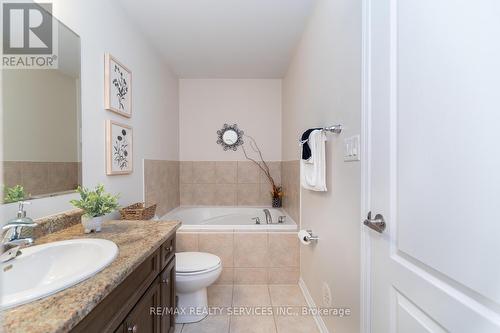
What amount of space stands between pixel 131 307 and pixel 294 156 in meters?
2.12

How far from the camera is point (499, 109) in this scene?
0.50 metres

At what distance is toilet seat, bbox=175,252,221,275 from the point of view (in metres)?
1.74

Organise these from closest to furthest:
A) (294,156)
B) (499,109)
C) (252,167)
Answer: (499,109) < (294,156) < (252,167)

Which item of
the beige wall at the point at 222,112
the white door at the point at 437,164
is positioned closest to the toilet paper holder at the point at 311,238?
the white door at the point at 437,164

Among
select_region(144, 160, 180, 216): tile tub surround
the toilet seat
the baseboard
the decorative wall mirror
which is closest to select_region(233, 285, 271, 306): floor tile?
the baseboard

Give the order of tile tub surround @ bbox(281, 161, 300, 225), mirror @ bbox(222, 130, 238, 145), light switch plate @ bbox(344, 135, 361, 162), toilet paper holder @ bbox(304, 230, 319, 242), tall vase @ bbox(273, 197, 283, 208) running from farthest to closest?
mirror @ bbox(222, 130, 238, 145), tall vase @ bbox(273, 197, 283, 208), tile tub surround @ bbox(281, 161, 300, 225), toilet paper holder @ bbox(304, 230, 319, 242), light switch plate @ bbox(344, 135, 361, 162)

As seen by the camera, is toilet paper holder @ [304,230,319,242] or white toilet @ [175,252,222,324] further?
toilet paper holder @ [304,230,319,242]

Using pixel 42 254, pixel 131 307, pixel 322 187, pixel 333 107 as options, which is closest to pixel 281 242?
pixel 322 187

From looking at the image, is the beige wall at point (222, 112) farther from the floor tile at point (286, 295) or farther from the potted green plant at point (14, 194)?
the potted green plant at point (14, 194)

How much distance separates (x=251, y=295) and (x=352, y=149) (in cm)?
168

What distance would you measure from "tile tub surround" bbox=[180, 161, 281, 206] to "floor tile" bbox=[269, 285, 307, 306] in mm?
1384

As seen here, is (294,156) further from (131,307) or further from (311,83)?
(131,307)

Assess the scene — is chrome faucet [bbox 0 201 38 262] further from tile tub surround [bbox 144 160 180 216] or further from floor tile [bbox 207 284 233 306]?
floor tile [bbox 207 284 233 306]

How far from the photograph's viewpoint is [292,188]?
2775 mm
